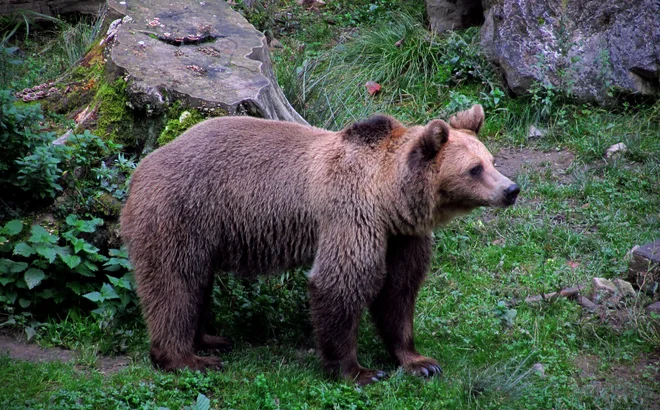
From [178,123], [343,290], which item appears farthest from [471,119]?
[178,123]

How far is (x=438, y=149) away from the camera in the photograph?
5.88 metres

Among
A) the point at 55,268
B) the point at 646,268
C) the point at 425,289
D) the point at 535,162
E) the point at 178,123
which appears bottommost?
the point at 425,289

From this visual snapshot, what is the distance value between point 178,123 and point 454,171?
280 centimetres

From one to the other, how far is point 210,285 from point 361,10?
792 centimetres

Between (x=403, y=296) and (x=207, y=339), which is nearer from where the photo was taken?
(x=403, y=296)

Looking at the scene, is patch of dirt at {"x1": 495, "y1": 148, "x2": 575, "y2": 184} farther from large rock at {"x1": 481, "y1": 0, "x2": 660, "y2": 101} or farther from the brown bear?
the brown bear

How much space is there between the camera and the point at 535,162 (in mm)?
9688

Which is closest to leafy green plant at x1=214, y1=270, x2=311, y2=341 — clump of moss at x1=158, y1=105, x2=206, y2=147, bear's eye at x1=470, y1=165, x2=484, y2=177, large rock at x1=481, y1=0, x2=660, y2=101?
clump of moss at x1=158, y1=105, x2=206, y2=147

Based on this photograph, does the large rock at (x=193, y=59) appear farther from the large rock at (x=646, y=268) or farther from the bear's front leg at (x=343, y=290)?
the large rock at (x=646, y=268)

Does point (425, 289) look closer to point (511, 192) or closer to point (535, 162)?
point (511, 192)

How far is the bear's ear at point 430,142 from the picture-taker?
575 cm

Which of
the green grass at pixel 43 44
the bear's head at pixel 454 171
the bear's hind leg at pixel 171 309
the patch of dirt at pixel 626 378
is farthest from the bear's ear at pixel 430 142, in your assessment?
the green grass at pixel 43 44

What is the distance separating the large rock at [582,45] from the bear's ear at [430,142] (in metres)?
4.86

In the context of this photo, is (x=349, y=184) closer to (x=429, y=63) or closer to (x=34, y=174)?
(x=34, y=174)
